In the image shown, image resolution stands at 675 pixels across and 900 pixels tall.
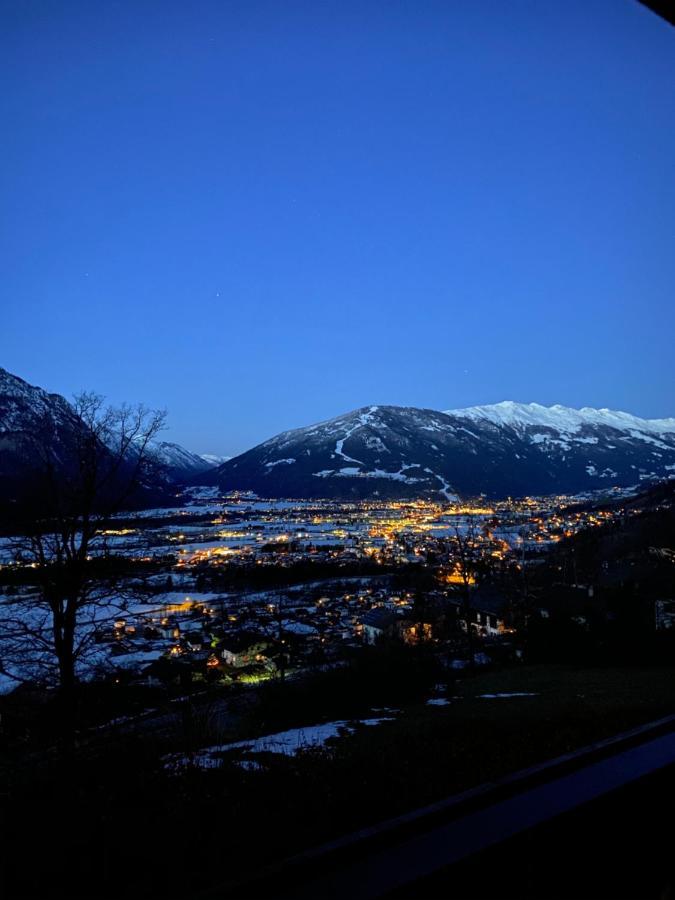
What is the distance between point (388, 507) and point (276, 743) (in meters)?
125

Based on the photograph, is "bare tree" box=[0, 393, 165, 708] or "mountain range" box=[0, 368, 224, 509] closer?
"bare tree" box=[0, 393, 165, 708]

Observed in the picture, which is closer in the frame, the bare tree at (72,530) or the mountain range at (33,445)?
the bare tree at (72,530)

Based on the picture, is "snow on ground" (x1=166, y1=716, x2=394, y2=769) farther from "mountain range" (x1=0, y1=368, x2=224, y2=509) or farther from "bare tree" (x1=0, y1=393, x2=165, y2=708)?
"mountain range" (x1=0, y1=368, x2=224, y2=509)

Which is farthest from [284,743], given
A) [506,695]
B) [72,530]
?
[506,695]

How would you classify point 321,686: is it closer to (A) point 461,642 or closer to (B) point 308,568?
(A) point 461,642

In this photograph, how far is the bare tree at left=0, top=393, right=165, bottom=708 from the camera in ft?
27.1

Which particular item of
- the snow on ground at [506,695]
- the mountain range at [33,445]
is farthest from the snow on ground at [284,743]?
the mountain range at [33,445]

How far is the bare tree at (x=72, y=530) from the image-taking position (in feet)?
27.1

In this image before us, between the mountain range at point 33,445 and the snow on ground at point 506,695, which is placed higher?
the mountain range at point 33,445

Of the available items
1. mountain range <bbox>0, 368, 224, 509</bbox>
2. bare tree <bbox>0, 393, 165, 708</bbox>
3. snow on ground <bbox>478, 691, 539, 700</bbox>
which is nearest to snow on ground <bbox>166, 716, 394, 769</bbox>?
bare tree <bbox>0, 393, 165, 708</bbox>

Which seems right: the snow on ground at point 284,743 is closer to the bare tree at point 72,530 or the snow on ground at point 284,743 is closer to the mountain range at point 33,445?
the bare tree at point 72,530

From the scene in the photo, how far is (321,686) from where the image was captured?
1384 cm

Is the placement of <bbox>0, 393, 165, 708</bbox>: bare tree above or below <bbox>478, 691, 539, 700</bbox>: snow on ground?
above

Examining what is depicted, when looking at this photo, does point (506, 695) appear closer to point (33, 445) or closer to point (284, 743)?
point (284, 743)
